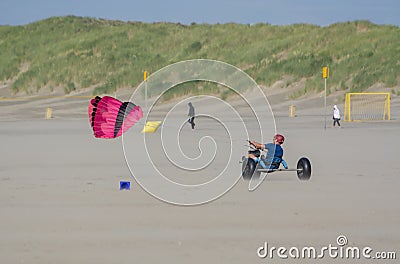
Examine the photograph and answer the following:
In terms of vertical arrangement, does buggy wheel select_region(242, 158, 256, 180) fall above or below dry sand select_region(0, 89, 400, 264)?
above

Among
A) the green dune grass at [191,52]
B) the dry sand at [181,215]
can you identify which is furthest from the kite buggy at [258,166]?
the green dune grass at [191,52]

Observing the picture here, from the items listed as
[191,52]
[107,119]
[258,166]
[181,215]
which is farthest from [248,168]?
[191,52]

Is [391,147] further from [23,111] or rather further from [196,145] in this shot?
[23,111]

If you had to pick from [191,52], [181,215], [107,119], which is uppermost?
[191,52]

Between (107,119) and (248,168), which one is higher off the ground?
(107,119)

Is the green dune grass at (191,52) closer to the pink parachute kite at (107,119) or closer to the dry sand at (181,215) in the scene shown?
the pink parachute kite at (107,119)

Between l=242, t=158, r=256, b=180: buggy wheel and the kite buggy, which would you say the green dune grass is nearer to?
the kite buggy

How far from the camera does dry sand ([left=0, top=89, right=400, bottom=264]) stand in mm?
8227

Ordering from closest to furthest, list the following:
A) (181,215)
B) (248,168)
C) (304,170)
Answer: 1. (181,215)
2. (248,168)
3. (304,170)

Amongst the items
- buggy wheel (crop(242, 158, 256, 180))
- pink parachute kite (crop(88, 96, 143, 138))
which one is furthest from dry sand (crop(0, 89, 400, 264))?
pink parachute kite (crop(88, 96, 143, 138))

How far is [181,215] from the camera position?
10102 millimetres

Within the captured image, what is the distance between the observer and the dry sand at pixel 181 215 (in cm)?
823

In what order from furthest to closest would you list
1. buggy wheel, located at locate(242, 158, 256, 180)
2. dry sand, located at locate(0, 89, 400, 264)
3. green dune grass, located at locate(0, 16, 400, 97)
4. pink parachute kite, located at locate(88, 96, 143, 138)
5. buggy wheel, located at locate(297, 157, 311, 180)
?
1. green dune grass, located at locate(0, 16, 400, 97)
2. pink parachute kite, located at locate(88, 96, 143, 138)
3. buggy wheel, located at locate(297, 157, 311, 180)
4. buggy wheel, located at locate(242, 158, 256, 180)
5. dry sand, located at locate(0, 89, 400, 264)

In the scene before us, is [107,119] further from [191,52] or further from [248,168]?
[191,52]
